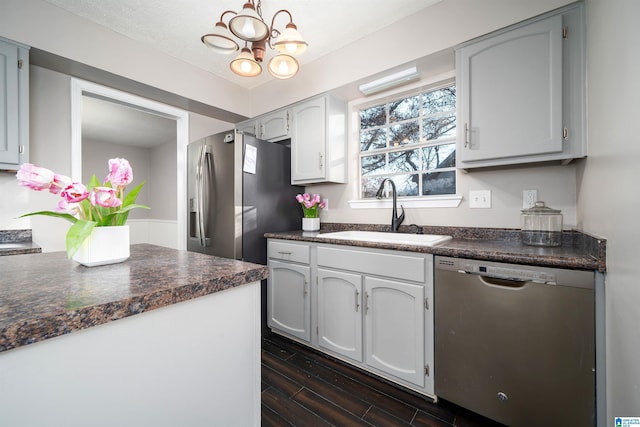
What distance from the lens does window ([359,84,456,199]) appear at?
83.1 inches

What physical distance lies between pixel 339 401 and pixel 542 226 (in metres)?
1.51

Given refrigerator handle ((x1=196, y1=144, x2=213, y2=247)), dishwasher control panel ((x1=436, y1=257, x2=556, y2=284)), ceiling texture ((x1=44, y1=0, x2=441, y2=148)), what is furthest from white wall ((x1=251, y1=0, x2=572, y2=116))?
dishwasher control panel ((x1=436, y1=257, x2=556, y2=284))

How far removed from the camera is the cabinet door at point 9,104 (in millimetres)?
1704

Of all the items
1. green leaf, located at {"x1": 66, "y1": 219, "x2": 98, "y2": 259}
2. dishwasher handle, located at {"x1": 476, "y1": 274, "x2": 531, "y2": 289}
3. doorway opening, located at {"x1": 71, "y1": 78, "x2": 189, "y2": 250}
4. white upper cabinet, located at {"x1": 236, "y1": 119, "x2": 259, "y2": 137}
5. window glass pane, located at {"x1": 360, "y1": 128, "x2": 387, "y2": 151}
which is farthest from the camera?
white upper cabinet, located at {"x1": 236, "y1": 119, "x2": 259, "y2": 137}

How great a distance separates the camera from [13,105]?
5.70 feet

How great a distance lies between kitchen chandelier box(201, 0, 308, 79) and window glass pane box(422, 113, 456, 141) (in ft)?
3.93

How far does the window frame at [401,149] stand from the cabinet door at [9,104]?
2.46 metres

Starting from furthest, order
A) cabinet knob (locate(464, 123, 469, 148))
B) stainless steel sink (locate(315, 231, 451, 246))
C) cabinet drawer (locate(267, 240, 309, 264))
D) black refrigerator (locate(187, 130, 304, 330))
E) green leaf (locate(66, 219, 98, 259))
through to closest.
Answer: black refrigerator (locate(187, 130, 304, 330))
cabinet drawer (locate(267, 240, 309, 264))
stainless steel sink (locate(315, 231, 451, 246))
cabinet knob (locate(464, 123, 469, 148))
green leaf (locate(66, 219, 98, 259))

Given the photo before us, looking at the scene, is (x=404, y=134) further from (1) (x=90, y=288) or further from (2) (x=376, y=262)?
(1) (x=90, y=288)

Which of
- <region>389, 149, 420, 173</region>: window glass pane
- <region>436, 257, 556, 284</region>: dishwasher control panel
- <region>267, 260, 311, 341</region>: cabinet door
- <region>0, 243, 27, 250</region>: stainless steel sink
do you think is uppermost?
<region>389, 149, 420, 173</region>: window glass pane

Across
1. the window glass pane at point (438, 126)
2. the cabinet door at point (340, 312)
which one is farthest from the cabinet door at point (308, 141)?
the cabinet door at point (340, 312)

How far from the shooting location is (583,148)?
1.37 m

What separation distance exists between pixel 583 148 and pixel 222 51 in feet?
6.61

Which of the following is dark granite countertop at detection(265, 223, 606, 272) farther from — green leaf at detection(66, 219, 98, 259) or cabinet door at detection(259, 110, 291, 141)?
green leaf at detection(66, 219, 98, 259)
